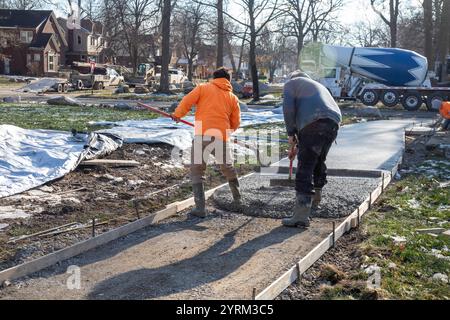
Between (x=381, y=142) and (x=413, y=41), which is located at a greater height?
(x=413, y=41)

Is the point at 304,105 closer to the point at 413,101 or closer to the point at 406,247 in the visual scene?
the point at 406,247

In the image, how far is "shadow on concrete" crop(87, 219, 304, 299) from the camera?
443 cm

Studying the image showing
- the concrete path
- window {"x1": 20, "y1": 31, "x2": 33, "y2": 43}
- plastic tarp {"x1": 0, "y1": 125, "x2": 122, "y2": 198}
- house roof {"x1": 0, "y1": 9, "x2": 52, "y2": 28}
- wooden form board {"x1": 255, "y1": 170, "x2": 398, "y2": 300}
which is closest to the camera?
wooden form board {"x1": 255, "y1": 170, "x2": 398, "y2": 300}

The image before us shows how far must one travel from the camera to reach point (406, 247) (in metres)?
5.50

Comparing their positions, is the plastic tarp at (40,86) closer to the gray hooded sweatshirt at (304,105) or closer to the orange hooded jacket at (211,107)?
the orange hooded jacket at (211,107)

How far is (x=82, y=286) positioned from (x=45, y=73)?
2451 inches

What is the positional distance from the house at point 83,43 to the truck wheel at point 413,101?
5036 cm

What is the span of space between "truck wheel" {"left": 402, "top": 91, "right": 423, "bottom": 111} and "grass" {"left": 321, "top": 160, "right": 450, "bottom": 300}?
22979 millimetres

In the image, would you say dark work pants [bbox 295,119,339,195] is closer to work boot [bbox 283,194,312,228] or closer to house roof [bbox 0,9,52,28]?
work boot [bbox 283,194,312,228]

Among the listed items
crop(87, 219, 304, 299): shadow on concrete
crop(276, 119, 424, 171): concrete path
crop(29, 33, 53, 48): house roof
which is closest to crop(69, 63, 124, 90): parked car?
crop(29, 33, 53, 48): house roof
